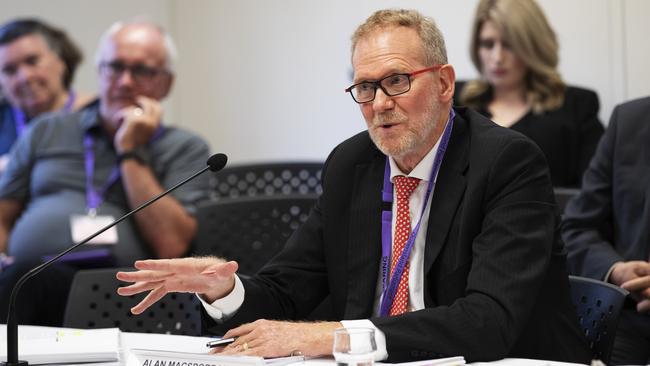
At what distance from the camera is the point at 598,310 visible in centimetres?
238

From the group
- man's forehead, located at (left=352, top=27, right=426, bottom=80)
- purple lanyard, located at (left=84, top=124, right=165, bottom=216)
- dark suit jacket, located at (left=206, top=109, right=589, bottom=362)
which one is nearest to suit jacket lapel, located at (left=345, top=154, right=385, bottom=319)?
dark suit jacket, located at (left=206, top=109, right=589, bottom=362)

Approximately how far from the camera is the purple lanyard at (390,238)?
7.93 ft

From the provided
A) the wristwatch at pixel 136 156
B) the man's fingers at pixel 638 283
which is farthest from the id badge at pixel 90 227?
the man's fingers at pixel 638 283

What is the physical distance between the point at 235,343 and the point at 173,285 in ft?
0.81

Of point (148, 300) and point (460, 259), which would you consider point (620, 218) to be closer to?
point (460, 259)

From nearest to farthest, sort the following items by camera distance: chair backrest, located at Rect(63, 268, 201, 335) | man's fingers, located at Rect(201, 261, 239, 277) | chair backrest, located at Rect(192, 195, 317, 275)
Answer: man's fingers, located at Rect(201, 261, 239, 277) → chair backrest, located at Rect(63, 268, 201, 335) → chair backrest, located at Rect(192, 195, 317, 275)

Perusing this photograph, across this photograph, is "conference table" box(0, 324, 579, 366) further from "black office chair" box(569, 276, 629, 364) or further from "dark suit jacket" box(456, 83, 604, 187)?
"dark suit jacket" box(456, 83, 604, 187)

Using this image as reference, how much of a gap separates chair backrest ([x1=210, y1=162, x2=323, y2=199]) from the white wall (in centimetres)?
123

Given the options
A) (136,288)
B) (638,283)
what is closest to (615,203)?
(638,283)

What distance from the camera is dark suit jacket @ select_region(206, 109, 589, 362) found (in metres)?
2.14

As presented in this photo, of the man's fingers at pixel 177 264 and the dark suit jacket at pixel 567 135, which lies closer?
the man's fingers at pixel 177 264

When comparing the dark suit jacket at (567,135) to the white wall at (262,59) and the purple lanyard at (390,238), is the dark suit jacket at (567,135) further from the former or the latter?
the purple lanyard at (390,238)

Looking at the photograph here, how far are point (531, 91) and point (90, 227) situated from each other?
84.0 inches

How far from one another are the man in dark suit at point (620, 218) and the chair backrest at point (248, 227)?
0.99 metres
